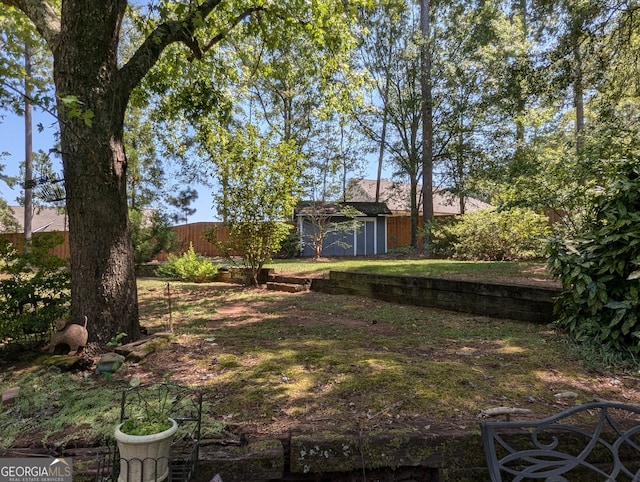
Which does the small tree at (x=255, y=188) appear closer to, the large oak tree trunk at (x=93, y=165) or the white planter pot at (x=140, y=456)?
the large oak tree trunk at (x=93, y=165)

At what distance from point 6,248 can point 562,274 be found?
5.19 m

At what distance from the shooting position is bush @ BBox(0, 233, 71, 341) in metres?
3.40

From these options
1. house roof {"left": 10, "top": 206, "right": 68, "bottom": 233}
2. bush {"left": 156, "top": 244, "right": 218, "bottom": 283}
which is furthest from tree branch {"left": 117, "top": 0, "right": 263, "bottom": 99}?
house roof {"left": 10, "top": 206, "right": 68, "bottom": 233}

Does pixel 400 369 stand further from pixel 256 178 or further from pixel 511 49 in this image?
pixel 511 49

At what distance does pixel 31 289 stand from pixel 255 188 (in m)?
4.54

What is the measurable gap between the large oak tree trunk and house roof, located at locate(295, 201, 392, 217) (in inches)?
424

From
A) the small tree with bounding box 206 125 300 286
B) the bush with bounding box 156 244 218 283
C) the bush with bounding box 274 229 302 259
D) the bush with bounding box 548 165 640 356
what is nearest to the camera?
the bush with bounding box 548 165 640 356

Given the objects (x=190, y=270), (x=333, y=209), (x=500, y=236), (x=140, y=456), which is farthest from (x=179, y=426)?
(x=333, y=209)

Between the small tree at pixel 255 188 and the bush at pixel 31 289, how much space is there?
159 inches

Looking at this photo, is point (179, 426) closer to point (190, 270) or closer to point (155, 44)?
point (155, 44)

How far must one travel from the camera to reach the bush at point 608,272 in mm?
2953

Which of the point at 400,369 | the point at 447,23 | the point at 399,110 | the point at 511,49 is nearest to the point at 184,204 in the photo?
the point at 399,110

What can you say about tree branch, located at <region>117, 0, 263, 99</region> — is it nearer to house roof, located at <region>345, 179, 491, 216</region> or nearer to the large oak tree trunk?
the large oak tree trunk

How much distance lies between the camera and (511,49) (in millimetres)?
12883
